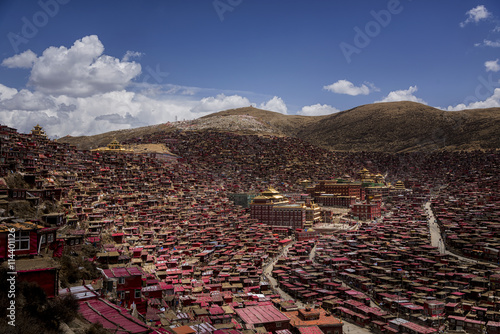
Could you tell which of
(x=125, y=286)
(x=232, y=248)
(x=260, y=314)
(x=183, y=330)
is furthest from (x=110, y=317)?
(x=232, y=248)

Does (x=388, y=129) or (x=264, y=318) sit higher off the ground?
(x=388, y=129)

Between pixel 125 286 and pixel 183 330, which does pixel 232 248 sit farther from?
pixel 125 286

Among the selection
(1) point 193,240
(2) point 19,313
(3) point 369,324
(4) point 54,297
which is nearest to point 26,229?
(4) point 54,297

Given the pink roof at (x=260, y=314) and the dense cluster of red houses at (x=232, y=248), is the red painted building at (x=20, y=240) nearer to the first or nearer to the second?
the dense cluster of red houses at (x=232, y=248)

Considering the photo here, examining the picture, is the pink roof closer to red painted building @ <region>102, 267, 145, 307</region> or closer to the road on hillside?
red painted building @ <region>102, 267, 145, 307</region>

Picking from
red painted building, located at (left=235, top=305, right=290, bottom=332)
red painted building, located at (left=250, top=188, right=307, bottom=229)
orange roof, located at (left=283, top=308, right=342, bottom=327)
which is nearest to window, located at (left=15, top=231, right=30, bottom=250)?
red painted building, located at (left=235, top=305, right=290, bottom=332)

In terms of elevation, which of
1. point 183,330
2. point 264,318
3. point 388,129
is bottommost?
point 264,318

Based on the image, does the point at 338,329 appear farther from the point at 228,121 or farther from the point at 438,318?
the point at 228,121
